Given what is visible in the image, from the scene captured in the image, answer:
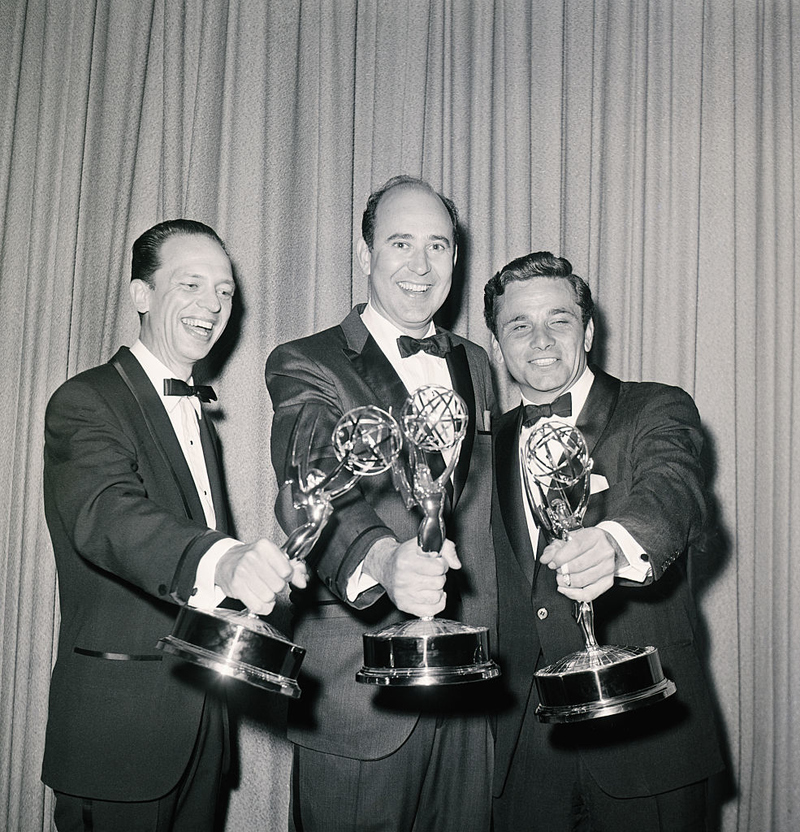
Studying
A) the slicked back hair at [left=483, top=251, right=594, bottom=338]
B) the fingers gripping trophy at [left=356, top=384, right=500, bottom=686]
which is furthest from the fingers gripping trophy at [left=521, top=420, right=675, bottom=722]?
the slicked back hair at [left=483, top=251, right=594, bottom=338]

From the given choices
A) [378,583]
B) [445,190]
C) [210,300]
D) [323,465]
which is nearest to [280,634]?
[378,583]

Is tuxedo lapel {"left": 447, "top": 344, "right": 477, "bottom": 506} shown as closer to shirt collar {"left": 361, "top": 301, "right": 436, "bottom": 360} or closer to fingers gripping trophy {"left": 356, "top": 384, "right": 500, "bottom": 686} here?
shirt collar {"left": 361, "top": 301, "right": 436, "bottom": 360}

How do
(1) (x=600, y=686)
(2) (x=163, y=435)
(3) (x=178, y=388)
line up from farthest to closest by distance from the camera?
(3) (x=178, y=388), (2) (x=163, y=435), (1) (x=600, y=686)

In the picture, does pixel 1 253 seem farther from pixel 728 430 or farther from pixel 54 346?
pixel 728 430

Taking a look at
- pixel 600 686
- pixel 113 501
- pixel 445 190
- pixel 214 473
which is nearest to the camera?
pixel 600 686

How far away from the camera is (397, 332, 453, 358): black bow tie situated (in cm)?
218

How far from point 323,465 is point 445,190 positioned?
1.85m

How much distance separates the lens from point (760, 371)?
10.6ft

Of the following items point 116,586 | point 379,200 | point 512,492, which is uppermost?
point 379,200

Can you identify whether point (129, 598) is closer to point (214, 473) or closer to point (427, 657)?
point (214, 473)

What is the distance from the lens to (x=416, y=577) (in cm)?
153

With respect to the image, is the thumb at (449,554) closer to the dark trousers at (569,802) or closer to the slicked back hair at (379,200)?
the dark trousers at (569,802)

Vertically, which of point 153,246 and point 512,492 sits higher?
point 153,246

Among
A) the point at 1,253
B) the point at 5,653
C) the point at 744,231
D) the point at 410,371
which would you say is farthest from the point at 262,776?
the point at 744,231
